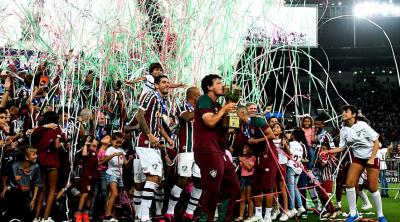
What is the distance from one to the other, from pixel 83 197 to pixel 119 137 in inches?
42.3

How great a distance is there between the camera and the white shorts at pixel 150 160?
27.6 feet

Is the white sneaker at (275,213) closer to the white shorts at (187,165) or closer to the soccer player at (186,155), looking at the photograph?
the soccer player at (186,155)

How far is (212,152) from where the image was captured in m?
7.06

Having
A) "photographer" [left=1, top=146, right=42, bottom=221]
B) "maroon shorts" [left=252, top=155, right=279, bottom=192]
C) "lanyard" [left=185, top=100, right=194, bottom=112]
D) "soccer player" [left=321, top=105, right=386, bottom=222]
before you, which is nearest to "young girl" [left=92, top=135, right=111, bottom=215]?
"photographer" [left=1, top=146, right=42, bottom=221]

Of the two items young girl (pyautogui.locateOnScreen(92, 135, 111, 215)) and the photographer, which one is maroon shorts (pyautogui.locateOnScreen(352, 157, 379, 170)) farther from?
the photographer

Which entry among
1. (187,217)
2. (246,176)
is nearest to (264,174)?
(246,176)

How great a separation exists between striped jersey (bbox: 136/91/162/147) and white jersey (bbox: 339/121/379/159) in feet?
9.40

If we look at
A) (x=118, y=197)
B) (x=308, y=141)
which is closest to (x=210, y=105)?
(x=118, y=197)

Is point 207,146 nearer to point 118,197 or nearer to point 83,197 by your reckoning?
point 83,197

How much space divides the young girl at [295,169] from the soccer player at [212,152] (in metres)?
3.75

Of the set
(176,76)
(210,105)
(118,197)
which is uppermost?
(176,76)

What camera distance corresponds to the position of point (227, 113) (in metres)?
7.14

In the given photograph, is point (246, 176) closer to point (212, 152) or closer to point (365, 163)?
point (365, 163)

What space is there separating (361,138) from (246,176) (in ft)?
6.77
